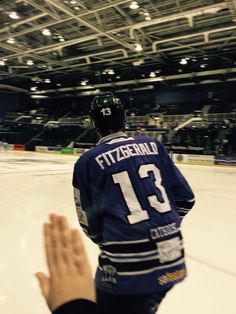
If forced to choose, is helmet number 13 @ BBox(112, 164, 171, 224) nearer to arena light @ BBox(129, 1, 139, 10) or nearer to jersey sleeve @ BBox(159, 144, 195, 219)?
jersey sleeve @ BBox(159, 144, 195, 219)

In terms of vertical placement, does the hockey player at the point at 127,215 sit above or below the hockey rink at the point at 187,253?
above

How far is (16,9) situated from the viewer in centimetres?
1259

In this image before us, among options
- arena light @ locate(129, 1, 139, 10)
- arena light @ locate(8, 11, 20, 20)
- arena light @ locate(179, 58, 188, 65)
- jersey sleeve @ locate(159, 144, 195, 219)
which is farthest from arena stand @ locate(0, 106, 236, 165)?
jersey sleeve @ locate(159, 144, 195, 219)

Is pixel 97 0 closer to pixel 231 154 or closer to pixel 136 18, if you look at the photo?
pixel 136 18

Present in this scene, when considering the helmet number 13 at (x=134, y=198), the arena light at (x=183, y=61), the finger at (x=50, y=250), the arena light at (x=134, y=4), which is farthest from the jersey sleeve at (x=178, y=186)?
the arena light at (x=183, y=61)

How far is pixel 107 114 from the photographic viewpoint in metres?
1.38

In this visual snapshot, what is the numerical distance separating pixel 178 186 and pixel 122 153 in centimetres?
32

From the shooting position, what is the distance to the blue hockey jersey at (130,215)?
1221 mm

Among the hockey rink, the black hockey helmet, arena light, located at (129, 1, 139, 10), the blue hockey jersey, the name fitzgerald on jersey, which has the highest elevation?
arena light, located at (129, 1, 139, 10)

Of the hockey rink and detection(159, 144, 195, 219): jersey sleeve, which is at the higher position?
detection(159, 144, 195, 219): jersey sleeve

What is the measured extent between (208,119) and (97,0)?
33.6 ft

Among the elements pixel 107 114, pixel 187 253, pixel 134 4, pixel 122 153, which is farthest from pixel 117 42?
pixel 122 153

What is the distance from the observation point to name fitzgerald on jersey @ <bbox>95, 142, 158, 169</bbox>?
4.24ft

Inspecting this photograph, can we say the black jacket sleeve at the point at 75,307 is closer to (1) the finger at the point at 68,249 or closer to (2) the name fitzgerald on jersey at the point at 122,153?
(1) the finger at the point at 68,249
